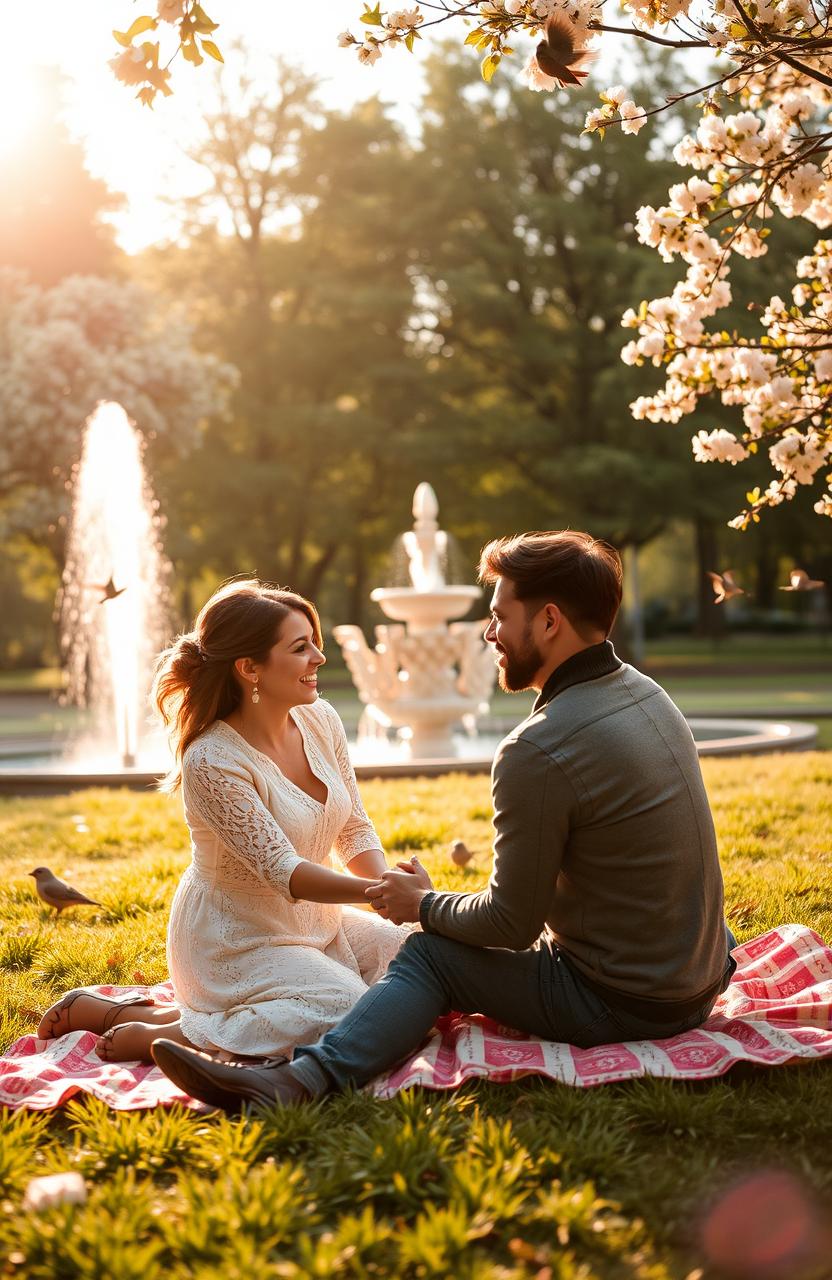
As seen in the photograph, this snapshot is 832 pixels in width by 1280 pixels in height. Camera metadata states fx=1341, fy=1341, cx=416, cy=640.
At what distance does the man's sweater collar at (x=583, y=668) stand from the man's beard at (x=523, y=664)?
6 centimetres

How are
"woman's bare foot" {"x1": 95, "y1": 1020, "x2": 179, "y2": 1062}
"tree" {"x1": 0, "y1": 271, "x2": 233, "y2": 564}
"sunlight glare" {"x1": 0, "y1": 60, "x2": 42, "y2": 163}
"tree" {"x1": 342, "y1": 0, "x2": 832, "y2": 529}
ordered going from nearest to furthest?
"woman's bare foot" {"x1": 95, "y1": 1020, "x2": 179, "y2": 1062}
"tree" {"x1": 342, "y1": 0, "x2": 832, "y2": 529}
"tree" {"x1": 0, "y1": 271, "x2": 233, "y2": 564}
"sunlight glare" {"x1": 0, "y1": 60, "x2": 42, "y2": 163}

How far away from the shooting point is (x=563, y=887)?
142 inches

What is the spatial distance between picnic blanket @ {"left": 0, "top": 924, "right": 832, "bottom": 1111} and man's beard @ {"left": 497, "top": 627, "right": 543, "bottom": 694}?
0.98 metres

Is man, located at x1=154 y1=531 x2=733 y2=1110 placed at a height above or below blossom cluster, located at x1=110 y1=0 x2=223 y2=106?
below

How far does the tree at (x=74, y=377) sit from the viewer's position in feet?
83.0

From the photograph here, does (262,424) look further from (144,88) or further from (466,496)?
(144,88)

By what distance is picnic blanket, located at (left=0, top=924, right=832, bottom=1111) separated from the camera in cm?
347

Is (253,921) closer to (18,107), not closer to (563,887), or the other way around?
(563,887)

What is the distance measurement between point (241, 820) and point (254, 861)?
12 cm

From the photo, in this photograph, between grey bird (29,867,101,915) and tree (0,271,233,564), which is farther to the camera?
tree (0,271,233,564)

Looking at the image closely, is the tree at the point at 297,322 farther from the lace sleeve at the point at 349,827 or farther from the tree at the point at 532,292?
the lace sleeve at the point at 349,827

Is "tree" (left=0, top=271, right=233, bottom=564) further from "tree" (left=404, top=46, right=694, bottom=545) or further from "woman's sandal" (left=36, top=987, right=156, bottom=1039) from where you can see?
"woman's sandal" (left=36, top=987, right=156, bottom=1039)

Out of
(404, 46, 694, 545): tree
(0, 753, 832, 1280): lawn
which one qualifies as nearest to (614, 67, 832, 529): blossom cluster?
(0, 753, 832, 1280): lawn

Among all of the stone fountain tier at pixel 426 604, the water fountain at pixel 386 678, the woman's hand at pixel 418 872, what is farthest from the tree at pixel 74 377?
the woman's hand at pixel 418 872
